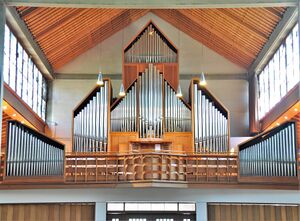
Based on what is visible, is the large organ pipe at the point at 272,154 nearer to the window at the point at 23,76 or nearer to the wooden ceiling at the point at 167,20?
the wooden ceiling at the point at 167,20

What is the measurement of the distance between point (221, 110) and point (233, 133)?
4.23 meters

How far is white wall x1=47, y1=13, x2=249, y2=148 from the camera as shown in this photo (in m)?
25.3

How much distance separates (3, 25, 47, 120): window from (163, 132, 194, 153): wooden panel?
5860 millimetres

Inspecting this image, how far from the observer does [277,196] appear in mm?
17125

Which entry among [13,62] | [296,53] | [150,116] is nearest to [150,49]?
[150,116]

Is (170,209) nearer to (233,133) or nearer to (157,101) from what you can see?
(157,101)

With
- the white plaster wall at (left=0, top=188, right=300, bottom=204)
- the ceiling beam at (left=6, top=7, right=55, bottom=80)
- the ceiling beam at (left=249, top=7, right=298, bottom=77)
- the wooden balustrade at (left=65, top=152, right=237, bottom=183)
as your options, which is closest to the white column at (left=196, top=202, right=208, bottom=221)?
the white plaster wall at (left=0, top=188, right=300, bottom=204)

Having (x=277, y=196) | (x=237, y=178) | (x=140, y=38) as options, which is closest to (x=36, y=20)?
(x=140, y=38)

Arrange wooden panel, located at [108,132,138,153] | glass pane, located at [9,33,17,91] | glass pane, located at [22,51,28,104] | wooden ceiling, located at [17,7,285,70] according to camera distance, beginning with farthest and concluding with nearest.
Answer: glass pane, located at [22,51,28,104] < wooden panel, located at [108,132,138,153] < wooden ceiling, located at [17,7,285,70] < glass pane, located at [9,33,17,91]

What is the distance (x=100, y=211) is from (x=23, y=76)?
6.33 m

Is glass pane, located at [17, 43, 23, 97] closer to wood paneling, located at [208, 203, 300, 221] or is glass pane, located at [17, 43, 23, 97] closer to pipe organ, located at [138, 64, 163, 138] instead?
pipe organ, located at [138, 64, 163, 138]

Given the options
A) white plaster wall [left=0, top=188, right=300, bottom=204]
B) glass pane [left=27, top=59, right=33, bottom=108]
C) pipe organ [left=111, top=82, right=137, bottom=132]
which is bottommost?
white plaster wall [left=0, top=188, right=300, bottom=204]

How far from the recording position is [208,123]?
20.8m

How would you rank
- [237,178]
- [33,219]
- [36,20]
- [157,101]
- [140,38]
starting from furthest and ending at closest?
[140,38], [157,101], [36,20], [33,219], [237,178]
